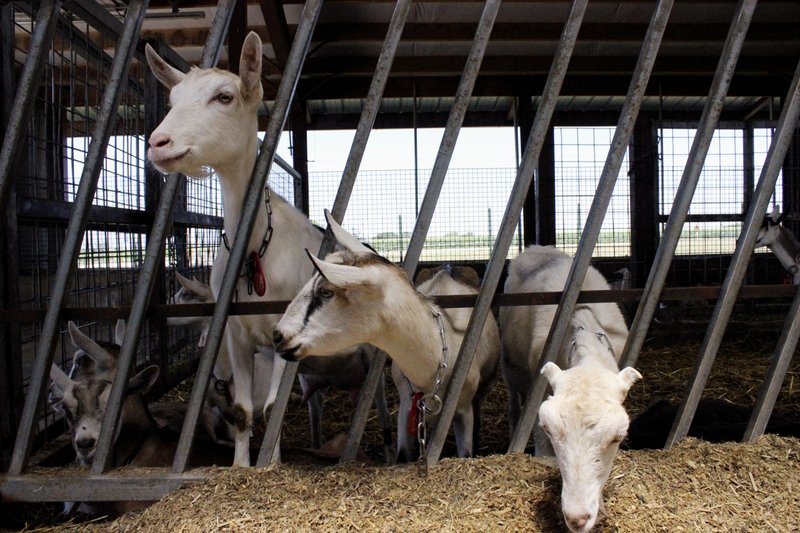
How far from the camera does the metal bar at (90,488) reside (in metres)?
3.07

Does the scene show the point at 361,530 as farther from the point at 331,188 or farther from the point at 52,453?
the point at 331,188

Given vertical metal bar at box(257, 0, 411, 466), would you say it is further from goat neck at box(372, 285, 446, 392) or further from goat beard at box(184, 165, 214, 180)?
goat beard at box(184, 165, 214, 180)

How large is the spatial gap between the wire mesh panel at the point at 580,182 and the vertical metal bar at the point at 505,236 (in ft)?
33.4

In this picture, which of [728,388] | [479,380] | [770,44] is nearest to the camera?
[479,380]

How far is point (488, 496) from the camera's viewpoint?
2.85m

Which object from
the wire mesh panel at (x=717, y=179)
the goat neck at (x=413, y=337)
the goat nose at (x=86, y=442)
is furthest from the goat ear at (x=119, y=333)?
the wire mesh panel at (x=717, y=179)

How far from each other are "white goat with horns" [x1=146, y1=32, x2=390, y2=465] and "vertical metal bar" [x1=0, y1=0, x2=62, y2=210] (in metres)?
0.47

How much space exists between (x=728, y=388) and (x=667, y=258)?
3974 mm

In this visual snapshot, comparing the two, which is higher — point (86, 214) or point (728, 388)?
point (86, 214)

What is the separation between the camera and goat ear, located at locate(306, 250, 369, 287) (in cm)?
272

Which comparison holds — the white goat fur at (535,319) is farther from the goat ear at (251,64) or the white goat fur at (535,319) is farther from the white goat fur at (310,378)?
the goat ear at (251,64)

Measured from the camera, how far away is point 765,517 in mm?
2742

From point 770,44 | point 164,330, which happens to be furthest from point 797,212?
point 164,330

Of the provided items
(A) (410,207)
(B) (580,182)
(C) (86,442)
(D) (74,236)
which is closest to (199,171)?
(D) (74,236)
